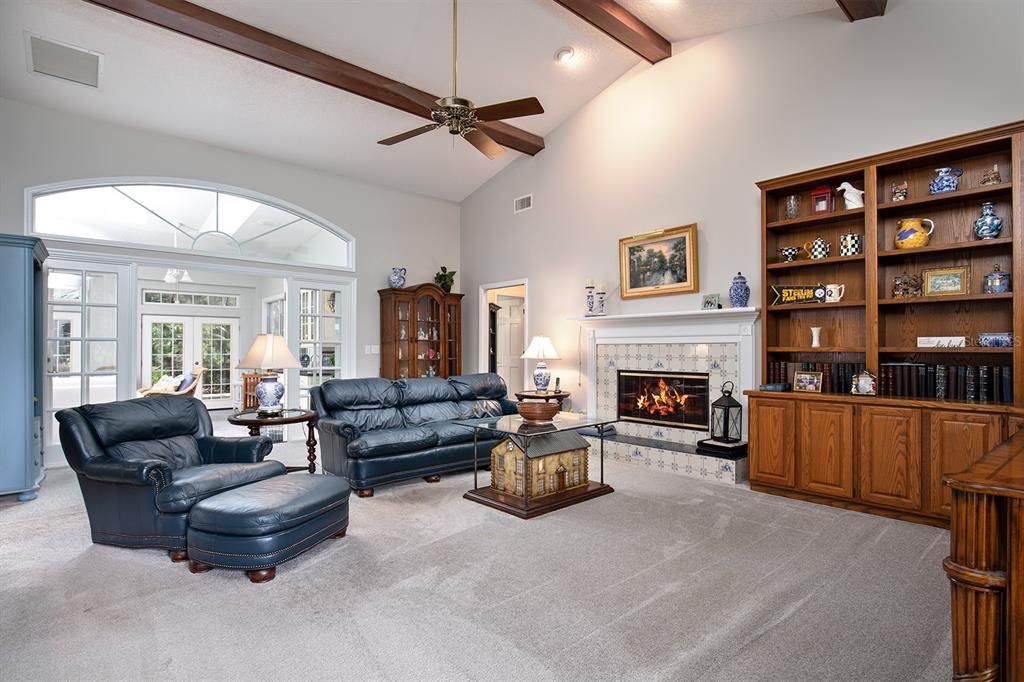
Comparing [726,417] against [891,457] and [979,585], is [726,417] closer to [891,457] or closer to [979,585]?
[891,457]

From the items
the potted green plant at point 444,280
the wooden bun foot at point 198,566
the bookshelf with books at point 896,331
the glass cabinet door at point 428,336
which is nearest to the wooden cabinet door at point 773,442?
the bookshelf with books at point 896,331

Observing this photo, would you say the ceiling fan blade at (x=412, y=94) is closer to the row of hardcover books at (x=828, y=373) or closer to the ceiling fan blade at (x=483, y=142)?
the ceiling fan blade at (x=483, y=142)

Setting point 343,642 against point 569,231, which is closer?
point 343,642

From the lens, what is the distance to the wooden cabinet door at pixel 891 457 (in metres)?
3.60

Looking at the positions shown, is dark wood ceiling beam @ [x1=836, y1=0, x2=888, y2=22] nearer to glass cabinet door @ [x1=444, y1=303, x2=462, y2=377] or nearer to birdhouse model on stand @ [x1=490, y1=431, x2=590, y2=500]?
birdhouse model on stand @ [x1=490, y1=431, x2=590, y2=500]

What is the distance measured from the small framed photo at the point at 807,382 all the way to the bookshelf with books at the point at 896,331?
6cm

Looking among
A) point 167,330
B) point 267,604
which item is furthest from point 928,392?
point 167,330

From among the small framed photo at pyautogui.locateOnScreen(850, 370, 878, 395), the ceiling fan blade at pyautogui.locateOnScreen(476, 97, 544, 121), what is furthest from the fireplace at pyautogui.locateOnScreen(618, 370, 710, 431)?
the ceiling fan blade at pyautogui.locateOnScreen(476, 97, 544, 121)

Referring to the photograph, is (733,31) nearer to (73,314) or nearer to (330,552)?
(330,552)

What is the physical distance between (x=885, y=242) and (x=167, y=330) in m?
10.3

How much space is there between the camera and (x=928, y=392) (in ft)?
12.6

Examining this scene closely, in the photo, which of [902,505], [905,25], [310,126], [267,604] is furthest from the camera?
[310,126]

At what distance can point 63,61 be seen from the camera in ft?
14.6

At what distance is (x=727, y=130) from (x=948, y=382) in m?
2.85
